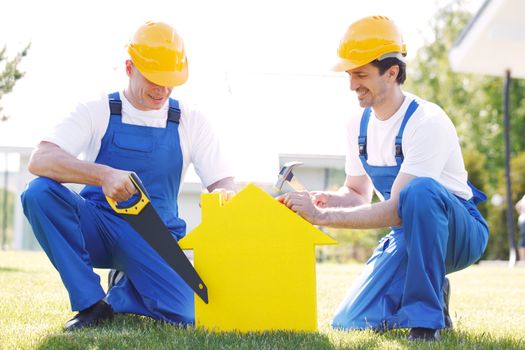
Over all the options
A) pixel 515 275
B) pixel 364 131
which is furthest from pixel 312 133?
pixel 364 131

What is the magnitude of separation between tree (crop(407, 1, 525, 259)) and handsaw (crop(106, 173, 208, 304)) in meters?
27.5

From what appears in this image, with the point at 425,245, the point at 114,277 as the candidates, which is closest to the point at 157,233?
the point at 114,277

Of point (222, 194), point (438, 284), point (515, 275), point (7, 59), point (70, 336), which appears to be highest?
point (7, 59)

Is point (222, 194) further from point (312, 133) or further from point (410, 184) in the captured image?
point (312, 133)

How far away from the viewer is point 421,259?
147 inches

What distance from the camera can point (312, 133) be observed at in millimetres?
16797

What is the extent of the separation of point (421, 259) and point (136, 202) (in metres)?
1.35

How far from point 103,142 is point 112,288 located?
810mm

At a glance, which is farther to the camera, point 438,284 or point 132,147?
point 132,147

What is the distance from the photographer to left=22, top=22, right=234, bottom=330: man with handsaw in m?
3.90

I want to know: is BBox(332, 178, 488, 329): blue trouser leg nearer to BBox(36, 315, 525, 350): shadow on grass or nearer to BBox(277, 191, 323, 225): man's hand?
BBox(36, 315, 525, 350): shadow on grass

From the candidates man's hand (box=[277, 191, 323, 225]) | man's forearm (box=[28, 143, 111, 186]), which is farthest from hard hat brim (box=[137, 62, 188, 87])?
man's hand (box=[277, 191, 323, 225])

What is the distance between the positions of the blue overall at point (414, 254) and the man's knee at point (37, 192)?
167cm

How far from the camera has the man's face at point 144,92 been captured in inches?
167
